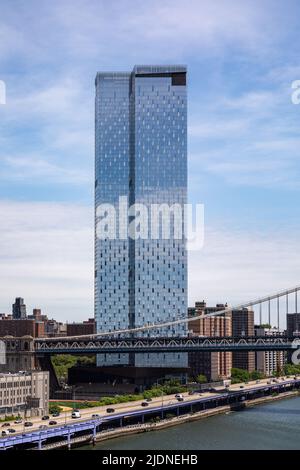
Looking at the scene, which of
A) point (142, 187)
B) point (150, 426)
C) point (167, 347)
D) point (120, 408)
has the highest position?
point (142, 187)

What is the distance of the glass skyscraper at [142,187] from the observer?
90.7 metres

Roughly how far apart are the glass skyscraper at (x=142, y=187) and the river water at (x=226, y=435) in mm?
27083

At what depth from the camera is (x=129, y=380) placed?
8031 cm

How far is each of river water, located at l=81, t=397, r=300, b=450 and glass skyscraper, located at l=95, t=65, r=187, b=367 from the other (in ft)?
88.9

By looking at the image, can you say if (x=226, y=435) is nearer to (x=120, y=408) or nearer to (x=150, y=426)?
(x=150, y=426)

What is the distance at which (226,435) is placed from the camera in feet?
166

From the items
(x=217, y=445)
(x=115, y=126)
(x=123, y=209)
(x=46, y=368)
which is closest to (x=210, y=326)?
(x=123, y=209)

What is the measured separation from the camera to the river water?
151ft

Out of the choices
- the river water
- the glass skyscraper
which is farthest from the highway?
the glass skyscraper

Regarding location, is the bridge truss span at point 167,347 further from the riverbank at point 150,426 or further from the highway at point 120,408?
the riverbank at point 150,426

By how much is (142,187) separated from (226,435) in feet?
146

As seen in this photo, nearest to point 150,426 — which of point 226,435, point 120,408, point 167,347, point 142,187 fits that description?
point 120,408

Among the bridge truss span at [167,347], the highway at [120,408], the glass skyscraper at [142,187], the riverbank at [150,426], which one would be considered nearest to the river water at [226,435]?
the riverbank at [150,426]

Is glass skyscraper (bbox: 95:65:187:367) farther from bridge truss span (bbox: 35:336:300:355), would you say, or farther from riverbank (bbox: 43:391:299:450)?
riverbank (bbox: 43:391:299:450)
